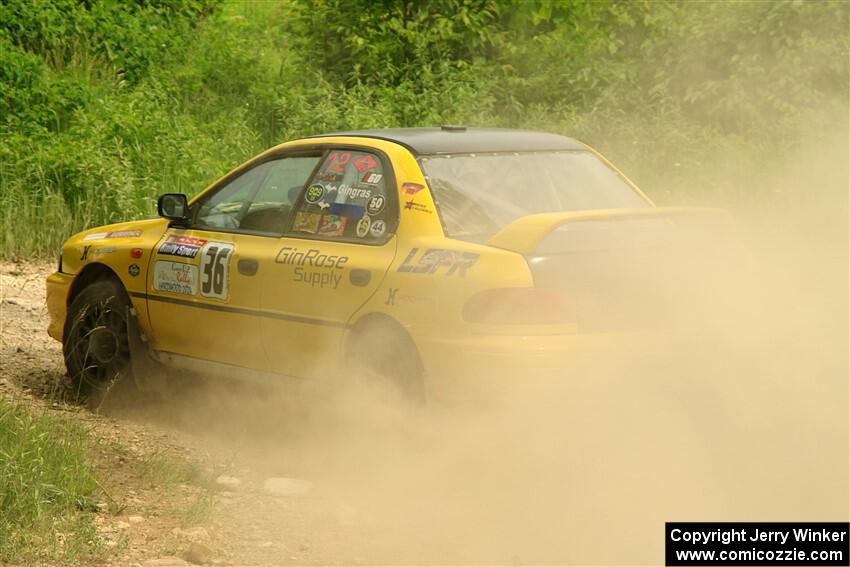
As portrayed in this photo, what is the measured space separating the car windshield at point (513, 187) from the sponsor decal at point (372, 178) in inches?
8.8

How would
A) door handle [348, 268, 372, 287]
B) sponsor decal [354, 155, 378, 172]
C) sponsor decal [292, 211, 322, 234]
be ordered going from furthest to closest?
sponsor decal [292, 211, 322, 234] < sponsor decal [354, 155, 378, 172] < door handle [348, 268, 372, 287]

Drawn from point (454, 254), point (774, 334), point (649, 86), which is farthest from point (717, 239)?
point (649, 86)

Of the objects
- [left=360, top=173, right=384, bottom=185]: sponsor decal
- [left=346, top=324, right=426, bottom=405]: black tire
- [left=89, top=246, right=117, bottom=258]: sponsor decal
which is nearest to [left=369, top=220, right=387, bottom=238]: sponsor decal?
[left=360, top=173, right=384, bottom=185]: sponsor decal

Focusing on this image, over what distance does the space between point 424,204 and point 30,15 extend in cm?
1150

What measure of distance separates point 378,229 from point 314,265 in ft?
1.25

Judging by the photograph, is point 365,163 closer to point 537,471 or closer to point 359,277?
point 359,277

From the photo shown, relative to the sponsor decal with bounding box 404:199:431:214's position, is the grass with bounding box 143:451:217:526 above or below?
below

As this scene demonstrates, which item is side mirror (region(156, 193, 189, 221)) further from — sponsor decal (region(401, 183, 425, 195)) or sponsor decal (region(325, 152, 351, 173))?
sponsor decal (region(401, 183, 425, 195))

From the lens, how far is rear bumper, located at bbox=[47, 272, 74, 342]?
8.16 m

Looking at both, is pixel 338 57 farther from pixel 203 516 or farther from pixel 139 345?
pixel 203 516

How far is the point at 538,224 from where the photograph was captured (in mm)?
5840

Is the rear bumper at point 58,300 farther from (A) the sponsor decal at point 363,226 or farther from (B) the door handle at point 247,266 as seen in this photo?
(A) the sponsor decal at point 363,226

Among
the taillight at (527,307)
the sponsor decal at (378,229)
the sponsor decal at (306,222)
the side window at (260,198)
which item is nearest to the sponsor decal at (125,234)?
the side window at (260,198)

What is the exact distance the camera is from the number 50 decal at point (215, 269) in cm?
718
